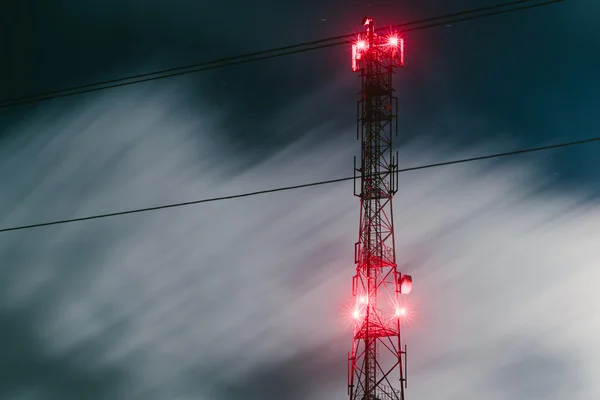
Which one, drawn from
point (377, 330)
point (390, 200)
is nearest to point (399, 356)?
point (377, 330)

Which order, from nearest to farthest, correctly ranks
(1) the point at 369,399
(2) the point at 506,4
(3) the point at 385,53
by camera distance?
(2) the point at 506,4 → (1) the point at 369,399 → (3) the point at 385,53

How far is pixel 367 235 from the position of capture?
51.4 m

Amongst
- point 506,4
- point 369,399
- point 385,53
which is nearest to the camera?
point 506,4

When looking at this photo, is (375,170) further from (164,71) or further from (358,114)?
(164,71)

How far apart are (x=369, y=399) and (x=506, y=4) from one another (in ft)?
92.6

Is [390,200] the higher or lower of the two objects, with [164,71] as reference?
higher

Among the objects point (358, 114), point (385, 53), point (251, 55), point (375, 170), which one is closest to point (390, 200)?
point (375, 170)

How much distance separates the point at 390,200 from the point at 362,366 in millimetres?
10881

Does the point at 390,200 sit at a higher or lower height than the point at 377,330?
higher

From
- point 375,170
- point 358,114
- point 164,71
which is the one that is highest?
point 358,114

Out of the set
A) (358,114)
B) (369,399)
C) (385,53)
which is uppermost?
(385,53)

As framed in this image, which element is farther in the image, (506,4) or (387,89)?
(387,89)

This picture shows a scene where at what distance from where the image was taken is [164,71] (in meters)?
30.9

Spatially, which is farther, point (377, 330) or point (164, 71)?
point (377, 330)
